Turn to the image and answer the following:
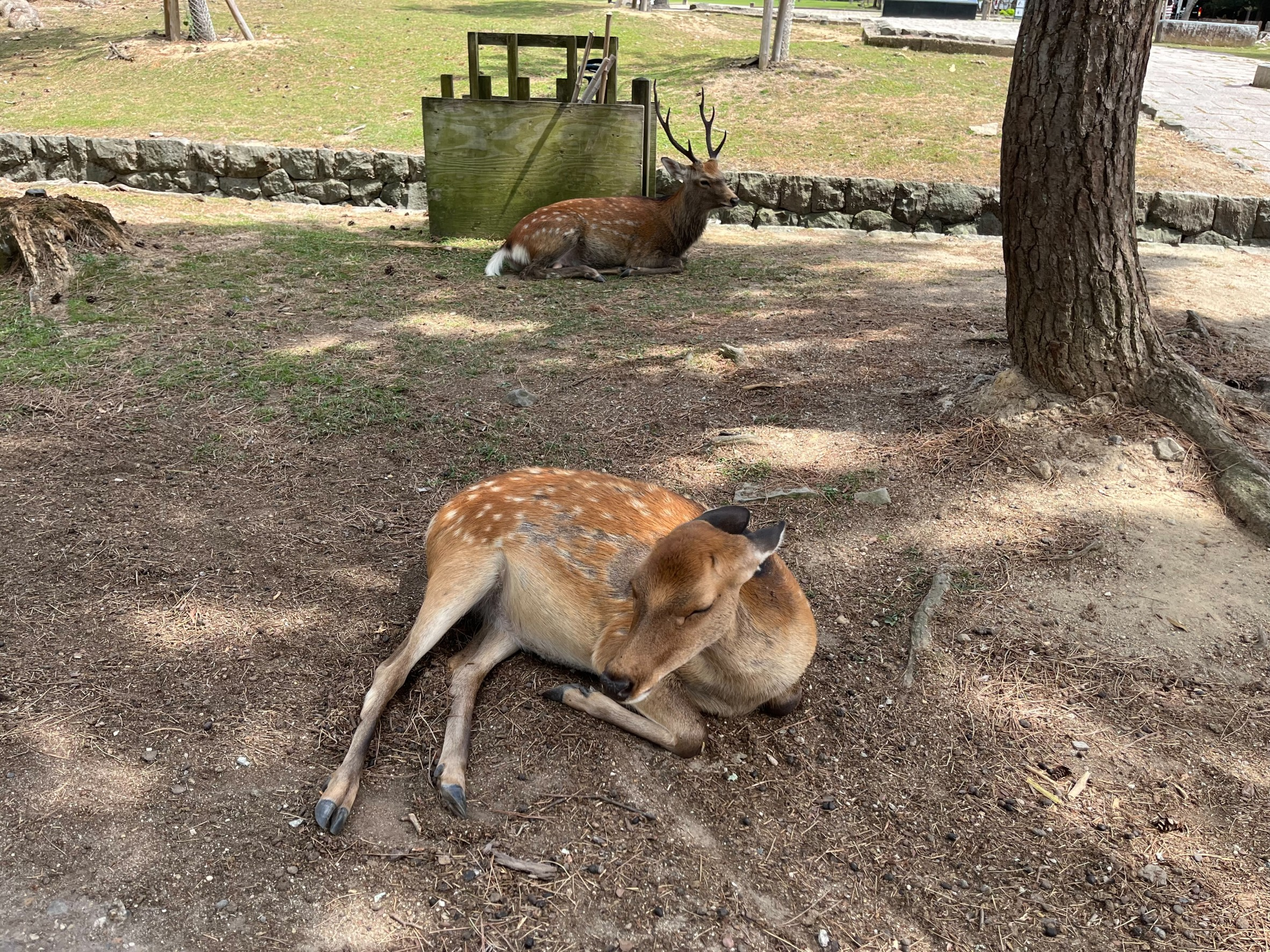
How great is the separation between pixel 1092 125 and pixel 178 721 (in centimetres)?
390

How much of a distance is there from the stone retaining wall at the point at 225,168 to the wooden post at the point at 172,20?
5280mm

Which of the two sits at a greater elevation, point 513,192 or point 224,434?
point 513,192

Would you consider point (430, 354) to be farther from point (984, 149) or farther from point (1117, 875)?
point (984, 149)

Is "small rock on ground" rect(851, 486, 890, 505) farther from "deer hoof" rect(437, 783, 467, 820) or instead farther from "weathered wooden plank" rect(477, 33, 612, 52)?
"weathered wooden plank" rect(477, 33, 612, 52)

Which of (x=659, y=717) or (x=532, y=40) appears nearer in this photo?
(x=659, y=717)

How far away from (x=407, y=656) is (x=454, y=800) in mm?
569

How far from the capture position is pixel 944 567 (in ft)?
11.2

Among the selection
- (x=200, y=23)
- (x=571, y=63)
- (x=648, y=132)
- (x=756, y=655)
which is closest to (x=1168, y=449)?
(x=756, y=655)

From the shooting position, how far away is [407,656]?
2822 millimetres

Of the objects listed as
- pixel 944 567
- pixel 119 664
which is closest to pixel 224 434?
pixel 119 664

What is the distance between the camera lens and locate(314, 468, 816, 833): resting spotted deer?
2.38 meters

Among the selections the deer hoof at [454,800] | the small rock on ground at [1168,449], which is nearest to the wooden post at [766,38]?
the small rock on ground at [1168,449]

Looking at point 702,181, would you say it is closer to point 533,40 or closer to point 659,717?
point 533,40

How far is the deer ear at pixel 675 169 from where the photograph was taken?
7625mm
